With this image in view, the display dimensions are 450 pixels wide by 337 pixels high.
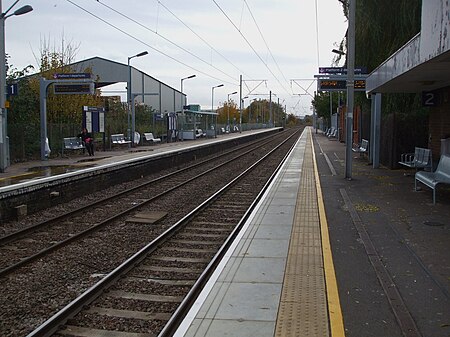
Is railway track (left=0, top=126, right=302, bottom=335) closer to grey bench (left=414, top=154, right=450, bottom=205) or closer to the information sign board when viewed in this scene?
grey bench (left=414, top=154, right=450, bottom=205)

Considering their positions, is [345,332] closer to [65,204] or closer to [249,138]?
[65,204]

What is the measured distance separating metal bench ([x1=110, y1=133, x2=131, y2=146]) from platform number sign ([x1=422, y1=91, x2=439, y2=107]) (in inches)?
813

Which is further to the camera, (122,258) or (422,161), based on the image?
(422,161)

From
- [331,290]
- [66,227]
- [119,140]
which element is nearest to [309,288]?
[331,290]

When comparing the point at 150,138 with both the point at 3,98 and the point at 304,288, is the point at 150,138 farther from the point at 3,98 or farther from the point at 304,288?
the point at 304,288

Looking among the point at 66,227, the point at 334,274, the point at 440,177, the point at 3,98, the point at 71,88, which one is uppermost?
the point at 71,88

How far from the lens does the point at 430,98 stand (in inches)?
678

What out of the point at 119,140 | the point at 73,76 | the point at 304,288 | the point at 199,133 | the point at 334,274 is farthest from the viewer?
the point at 199,133

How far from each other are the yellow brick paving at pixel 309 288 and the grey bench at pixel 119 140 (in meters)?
25.4

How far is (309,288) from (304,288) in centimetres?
5

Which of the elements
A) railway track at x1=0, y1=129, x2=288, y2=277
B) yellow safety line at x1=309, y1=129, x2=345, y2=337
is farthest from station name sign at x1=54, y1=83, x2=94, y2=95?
yellow safety line at x1=309, y1=129, x2=345, y2=337

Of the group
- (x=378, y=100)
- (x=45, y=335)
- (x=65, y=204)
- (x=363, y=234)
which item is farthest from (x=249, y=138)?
(x=45, y=335)

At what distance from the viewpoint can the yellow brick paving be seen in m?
4.64

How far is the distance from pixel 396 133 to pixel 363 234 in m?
11.2
